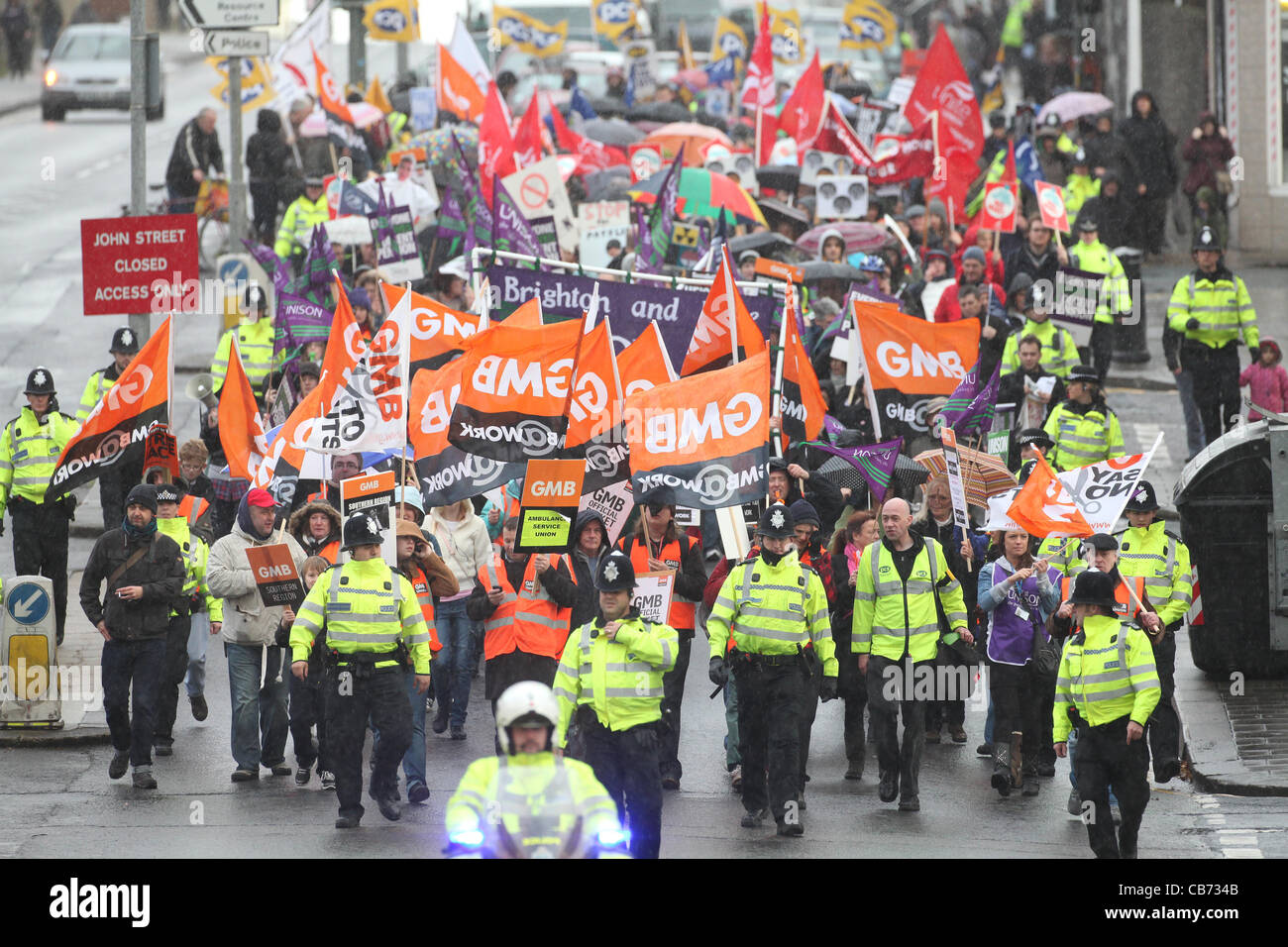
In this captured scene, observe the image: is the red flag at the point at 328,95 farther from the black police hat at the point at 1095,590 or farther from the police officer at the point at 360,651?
the black police hat at the point at 1095,590

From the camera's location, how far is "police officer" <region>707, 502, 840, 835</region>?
1153 centimetres

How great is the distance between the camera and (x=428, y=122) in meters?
29.2

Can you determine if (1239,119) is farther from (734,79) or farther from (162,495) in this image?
(162,495)

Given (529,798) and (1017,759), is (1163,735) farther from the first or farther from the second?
(529,798)

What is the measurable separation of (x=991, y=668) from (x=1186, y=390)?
735 centimetres

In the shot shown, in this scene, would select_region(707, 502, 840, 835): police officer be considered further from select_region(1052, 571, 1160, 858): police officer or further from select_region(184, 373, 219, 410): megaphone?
select_region(184, 373, 219, 410): megaphone

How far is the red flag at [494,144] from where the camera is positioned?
22.6 metres

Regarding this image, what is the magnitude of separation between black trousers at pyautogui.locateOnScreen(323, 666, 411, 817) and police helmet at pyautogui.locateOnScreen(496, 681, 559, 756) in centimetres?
372

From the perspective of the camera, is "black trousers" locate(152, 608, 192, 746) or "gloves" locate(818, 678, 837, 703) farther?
"black trousers" locate(152, 608, 192, 746)

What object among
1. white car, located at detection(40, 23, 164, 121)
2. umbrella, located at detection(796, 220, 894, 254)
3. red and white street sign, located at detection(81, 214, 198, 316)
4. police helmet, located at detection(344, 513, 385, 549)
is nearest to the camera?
police helmet, located at detection(344, 513, 385, 549)

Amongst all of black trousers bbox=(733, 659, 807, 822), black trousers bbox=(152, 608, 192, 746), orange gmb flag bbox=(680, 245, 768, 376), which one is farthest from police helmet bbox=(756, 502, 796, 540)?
black trousers bbox=(152, 608, 192, 746)

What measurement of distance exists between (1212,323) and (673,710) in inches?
322

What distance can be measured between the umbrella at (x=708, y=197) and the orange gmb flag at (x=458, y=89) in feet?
15.4
